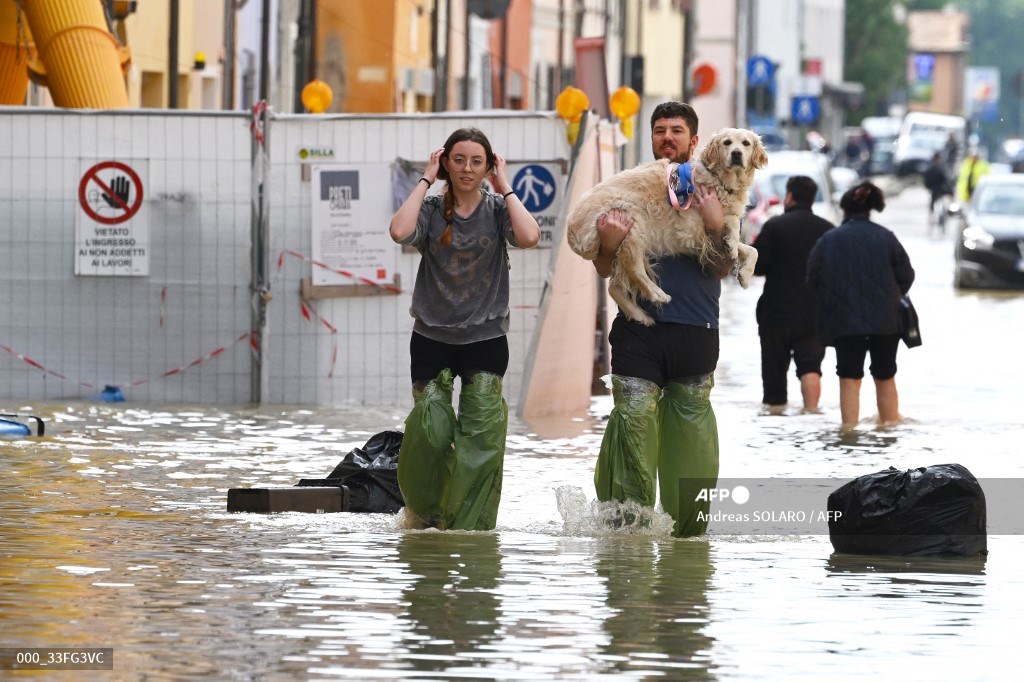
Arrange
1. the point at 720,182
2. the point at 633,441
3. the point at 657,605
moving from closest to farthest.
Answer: the point at 657,605, the point at 633,441, the point at 720,182

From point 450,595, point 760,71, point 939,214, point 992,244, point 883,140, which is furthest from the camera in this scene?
point 883,140

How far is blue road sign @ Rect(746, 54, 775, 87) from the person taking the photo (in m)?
49.6

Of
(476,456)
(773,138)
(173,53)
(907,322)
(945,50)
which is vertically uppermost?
(945,50)

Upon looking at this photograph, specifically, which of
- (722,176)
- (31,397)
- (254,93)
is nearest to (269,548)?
(722,176)

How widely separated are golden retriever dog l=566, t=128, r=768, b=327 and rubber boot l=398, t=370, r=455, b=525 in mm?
799

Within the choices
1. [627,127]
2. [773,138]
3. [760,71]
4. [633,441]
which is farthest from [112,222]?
[773,138]

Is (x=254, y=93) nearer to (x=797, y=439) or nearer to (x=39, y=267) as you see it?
(x=39, y=267)

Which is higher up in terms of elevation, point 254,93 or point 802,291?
point 254,93

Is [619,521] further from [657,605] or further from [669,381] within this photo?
[657,605]

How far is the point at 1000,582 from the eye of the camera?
8.62 meters

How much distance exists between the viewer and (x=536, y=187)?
15023mm

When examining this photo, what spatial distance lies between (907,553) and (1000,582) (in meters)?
0.64

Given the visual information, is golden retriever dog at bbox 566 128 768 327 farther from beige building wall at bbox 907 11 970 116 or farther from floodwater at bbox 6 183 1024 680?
beige building wall at bbox 907 11 970 116

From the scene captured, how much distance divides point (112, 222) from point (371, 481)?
223 inches
